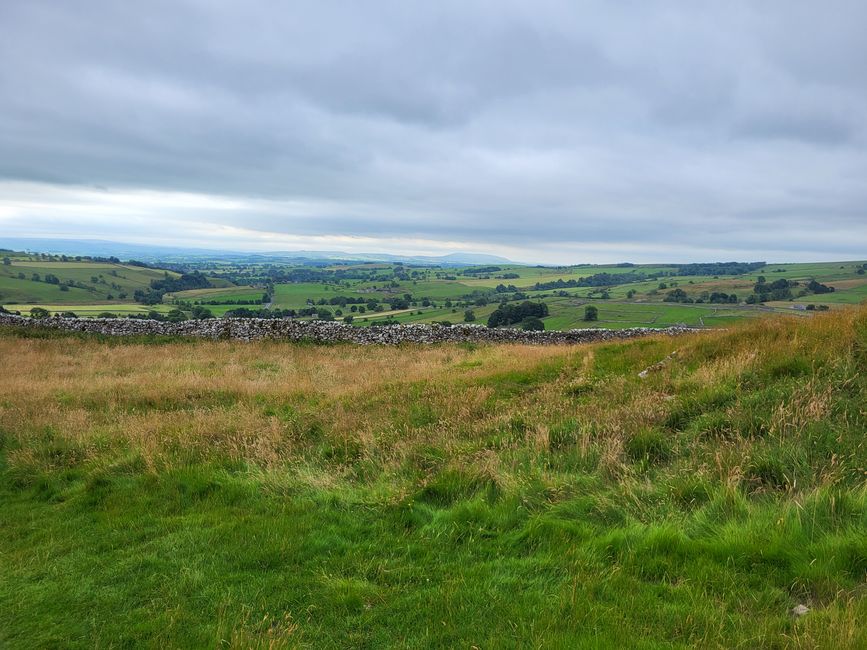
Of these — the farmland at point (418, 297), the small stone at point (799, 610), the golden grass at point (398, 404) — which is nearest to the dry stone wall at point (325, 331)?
the farmland at point (418, 297)

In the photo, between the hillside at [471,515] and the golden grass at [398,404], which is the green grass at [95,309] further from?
the hillside at [471,515]

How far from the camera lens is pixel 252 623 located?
3.33 meters

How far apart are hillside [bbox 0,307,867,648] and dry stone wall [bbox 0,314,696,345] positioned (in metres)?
12.5

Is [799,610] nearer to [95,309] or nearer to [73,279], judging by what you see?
[95,309]

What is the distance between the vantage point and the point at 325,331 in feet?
75.2

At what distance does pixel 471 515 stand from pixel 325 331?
19191 millimetres

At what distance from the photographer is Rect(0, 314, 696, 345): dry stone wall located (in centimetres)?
2222

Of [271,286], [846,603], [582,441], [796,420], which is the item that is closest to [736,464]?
[796,420]

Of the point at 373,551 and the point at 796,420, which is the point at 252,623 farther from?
the point at 796,420

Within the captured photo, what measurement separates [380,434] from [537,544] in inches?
141

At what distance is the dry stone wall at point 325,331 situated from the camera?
22.2 m

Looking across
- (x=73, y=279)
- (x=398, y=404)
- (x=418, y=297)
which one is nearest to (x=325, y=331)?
→ (x=398, y=404)

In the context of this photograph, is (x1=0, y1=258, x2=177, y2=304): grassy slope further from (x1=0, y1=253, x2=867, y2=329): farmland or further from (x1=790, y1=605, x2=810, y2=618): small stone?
(x1=790, y1=605, x2=810, y2=618): small stone

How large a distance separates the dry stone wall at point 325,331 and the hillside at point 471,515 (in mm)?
12473
